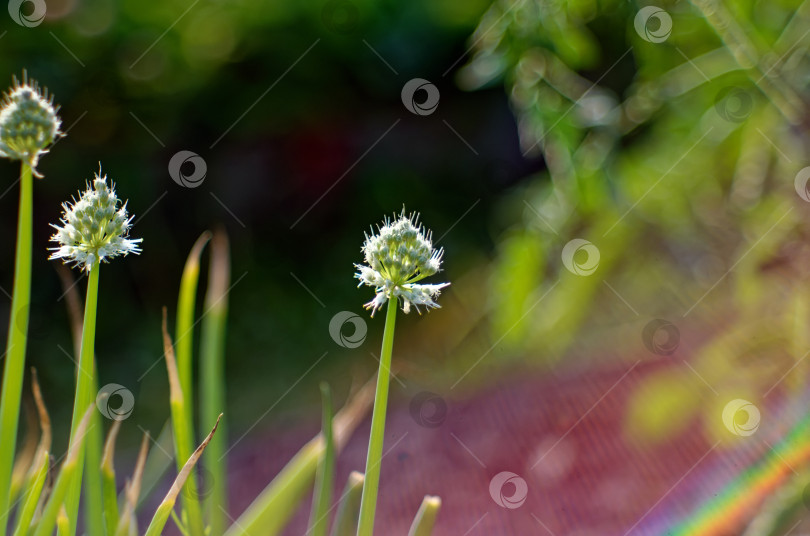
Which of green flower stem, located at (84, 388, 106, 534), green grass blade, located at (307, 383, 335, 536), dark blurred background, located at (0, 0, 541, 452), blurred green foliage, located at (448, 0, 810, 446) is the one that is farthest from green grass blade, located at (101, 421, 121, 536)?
dark blurred background, located at (0, 0, 541, 452)

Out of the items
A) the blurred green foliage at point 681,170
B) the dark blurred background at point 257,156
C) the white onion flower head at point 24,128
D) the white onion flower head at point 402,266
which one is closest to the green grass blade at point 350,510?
the white onion flower head at point 402,266

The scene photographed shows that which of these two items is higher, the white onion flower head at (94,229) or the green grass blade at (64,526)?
the white onion flower head at (94,229)

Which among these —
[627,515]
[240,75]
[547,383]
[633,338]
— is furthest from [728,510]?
[240,75]

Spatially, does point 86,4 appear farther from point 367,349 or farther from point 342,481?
point 342,481

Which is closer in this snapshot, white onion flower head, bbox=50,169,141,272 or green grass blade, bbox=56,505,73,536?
white onion flower head, bbox=50,169,141,272

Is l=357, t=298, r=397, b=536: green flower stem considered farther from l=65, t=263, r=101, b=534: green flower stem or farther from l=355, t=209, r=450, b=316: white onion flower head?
l=65, t=263, r=101, b=534: green flower stem

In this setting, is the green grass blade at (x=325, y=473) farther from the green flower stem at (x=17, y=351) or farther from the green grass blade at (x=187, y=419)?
the green flower stem at (x=17, y=351)
